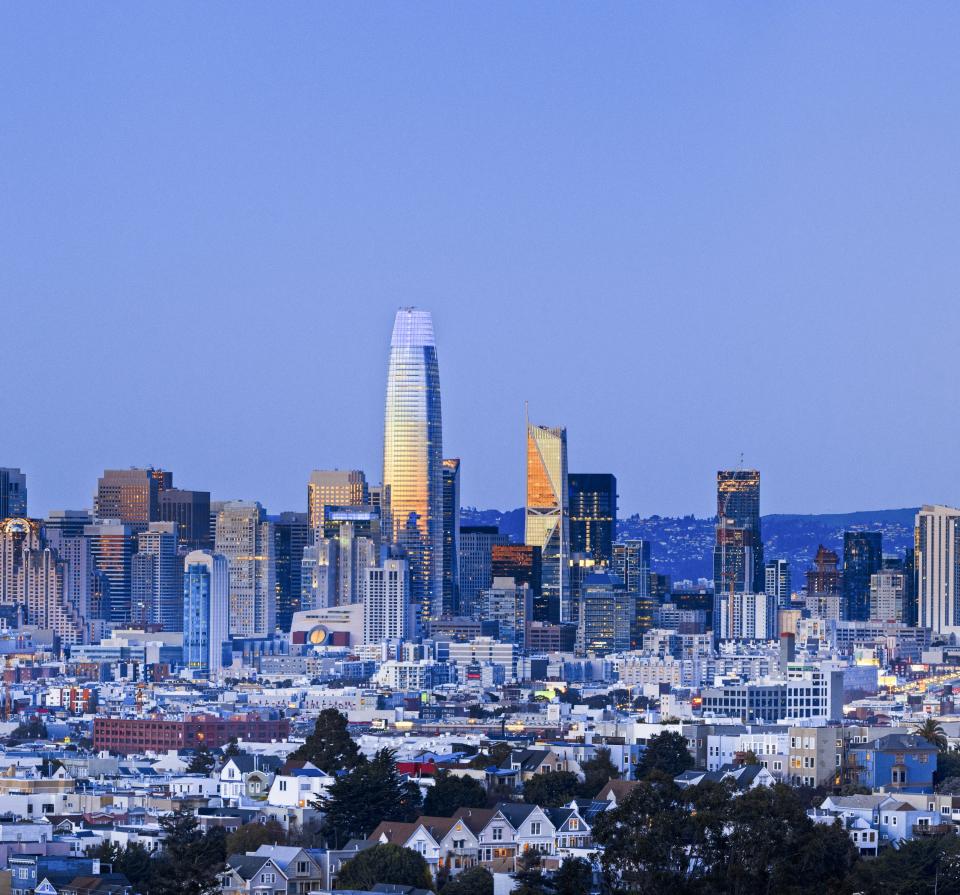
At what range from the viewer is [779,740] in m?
107

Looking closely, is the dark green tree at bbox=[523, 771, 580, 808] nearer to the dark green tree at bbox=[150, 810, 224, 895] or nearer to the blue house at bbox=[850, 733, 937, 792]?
the blue house at bbox=[850, 733, 937, 792]

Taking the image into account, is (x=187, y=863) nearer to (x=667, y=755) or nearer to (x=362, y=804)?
(x=362, y=804)

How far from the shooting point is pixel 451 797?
91875 millimetres

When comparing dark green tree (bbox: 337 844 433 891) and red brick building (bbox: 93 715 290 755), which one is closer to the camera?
dark green tree (bbox: 337 844 433 891)

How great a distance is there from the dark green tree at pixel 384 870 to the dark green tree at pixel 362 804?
26.1 feet

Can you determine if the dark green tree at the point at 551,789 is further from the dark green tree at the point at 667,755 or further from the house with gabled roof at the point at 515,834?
the house with gabled roof at the point at 515,834

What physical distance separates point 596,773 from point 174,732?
65.0m

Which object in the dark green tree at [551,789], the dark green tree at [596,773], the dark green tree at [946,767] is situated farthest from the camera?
the dark green tree at [946,767]

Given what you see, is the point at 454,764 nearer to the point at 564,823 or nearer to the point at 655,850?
the point at 564,823

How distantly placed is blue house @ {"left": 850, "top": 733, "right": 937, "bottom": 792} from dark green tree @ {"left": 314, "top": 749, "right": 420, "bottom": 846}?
51.8 feet

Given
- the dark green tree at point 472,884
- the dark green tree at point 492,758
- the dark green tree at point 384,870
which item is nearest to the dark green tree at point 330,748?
the dark green tree at point 492,758

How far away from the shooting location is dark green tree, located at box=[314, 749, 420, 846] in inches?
3433

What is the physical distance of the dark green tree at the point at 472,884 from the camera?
75562 mm

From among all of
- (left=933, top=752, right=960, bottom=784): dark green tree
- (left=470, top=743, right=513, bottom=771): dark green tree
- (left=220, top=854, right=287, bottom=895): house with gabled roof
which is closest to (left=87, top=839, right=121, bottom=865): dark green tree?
(left=220, top=854, right=287, bottom=895): house with gabled roof
